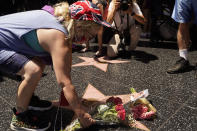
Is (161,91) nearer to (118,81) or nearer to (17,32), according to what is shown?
(118,81)

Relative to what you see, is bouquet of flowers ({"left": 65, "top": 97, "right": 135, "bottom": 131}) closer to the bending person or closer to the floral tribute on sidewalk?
the floral tribute on sidewalk

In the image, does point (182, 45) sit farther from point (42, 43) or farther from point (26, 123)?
point (26, 123)

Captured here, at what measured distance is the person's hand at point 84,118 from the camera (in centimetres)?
167

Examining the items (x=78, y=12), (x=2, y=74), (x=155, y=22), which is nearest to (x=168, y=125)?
(x=78, y=12)

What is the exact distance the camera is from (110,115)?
1.83 m

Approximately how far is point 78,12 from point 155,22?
11.4 ft

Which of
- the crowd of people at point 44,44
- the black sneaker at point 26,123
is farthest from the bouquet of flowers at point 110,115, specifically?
the black sneaker at point 26,123

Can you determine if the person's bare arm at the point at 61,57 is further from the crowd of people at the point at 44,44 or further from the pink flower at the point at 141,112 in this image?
the pink flower at the point at 141,112

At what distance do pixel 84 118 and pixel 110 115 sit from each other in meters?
0.24

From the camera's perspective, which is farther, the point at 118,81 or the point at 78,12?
the point at 118,81

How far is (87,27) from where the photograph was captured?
5.57 feet

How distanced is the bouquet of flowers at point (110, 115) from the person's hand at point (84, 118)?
0.06m

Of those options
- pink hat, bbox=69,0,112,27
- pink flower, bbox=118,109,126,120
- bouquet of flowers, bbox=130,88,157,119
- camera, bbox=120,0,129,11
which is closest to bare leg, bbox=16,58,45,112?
pink hat, bbox=69,0,112,27

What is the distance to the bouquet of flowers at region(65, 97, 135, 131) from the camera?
5.90 feet
